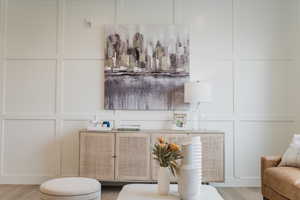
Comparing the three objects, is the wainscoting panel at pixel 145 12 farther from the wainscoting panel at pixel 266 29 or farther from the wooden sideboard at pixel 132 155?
the wooden sideboard at pixel 132 155

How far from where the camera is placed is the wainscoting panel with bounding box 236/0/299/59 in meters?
4.17

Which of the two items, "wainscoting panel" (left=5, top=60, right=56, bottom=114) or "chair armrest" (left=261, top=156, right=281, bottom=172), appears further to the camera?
"wainscoting panel" (left=5, top=60, right=56, bottom=114)

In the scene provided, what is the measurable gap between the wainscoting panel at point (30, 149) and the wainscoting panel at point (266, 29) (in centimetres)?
297

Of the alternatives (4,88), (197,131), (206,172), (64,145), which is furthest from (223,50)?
(4,88)

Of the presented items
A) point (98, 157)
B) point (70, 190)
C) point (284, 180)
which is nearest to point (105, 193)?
point (98, 157)

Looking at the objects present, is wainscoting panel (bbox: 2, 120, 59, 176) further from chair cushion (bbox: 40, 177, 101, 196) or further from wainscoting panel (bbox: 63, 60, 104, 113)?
chair cushion (bbox: 40, 177, 101, 196)

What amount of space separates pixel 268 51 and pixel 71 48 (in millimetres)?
2789

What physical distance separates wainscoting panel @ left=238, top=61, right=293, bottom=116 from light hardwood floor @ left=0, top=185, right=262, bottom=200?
107cm

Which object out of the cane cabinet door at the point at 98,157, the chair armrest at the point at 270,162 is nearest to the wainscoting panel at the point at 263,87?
the chair armrest at the point at 270,162

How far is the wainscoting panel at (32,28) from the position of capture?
4211 mm

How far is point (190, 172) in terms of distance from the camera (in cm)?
222

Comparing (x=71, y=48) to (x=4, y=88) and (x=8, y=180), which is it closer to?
(x=4, y=88)

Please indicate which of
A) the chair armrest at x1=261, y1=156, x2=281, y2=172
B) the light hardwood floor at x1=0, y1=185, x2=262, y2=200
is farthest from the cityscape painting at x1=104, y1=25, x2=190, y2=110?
the chair armrest at x1=261, y1=156, x2=281, y2=172

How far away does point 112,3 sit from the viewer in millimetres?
4203
